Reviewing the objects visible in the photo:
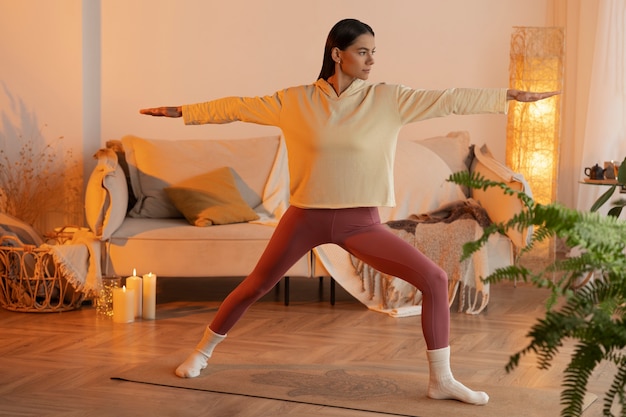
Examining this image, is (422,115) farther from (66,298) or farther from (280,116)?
(66,298)

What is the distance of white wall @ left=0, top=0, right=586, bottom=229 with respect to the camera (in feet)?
18.6

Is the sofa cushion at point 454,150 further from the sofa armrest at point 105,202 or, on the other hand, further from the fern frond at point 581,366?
Answer: the fern frond at point 581,366

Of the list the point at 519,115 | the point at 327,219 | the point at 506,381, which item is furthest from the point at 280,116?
the point at 519,115

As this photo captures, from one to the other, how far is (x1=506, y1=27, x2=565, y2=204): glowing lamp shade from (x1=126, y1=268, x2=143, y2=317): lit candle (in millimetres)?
2317

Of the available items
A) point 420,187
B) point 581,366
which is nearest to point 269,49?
point 420,187

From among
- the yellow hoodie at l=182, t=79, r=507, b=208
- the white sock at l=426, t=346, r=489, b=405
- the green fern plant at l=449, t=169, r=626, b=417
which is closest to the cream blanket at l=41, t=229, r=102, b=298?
the yellow hoodie at l=182, t=79, r=507, b=208

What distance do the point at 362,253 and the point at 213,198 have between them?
201cm

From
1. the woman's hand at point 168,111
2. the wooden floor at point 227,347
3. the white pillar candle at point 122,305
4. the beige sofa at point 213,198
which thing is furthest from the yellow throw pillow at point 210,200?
the woman's hand at point 168,111

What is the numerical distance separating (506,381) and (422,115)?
1.00 metres

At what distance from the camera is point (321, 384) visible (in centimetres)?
324

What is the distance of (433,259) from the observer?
464 cm

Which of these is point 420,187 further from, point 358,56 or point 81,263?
point 358,56

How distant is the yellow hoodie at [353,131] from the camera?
9.82 feet

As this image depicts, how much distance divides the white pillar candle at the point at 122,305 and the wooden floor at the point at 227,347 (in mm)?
51
